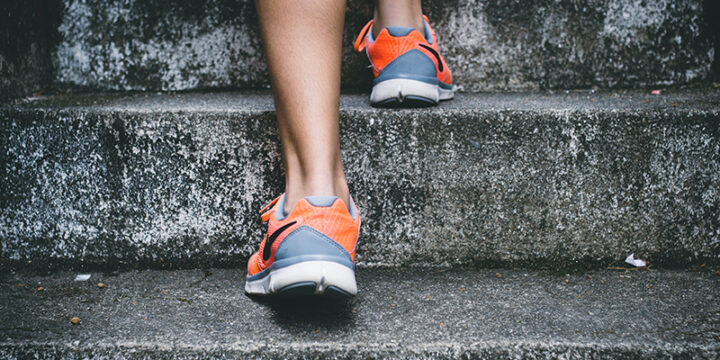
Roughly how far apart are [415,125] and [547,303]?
1.37 ft

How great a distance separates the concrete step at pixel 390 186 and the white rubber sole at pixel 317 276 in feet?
0.85

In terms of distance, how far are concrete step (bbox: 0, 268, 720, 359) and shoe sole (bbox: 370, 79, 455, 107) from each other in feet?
1.18

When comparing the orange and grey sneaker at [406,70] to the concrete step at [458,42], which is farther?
the concrete step at [458,42]

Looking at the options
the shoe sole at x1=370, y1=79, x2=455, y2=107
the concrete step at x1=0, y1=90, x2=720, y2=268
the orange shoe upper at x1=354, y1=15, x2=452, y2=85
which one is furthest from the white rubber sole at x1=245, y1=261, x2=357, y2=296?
the orange shoe upper at x1=354, y1=15, x2=452, y2=85

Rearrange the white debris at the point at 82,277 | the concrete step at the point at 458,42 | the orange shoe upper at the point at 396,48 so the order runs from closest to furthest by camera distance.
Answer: the white debris at the point at 82,277, the orange shoe upper at the point at 396,48, the concrete step at the point at 458,42

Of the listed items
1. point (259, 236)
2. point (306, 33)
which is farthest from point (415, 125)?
point (259, 236)

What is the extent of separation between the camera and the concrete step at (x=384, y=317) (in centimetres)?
71

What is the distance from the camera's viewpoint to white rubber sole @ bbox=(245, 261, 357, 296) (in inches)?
28.2

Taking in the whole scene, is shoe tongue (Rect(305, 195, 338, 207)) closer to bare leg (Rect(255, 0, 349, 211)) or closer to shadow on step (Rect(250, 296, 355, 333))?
bare leg (Rect(255, 0, 349, 211))

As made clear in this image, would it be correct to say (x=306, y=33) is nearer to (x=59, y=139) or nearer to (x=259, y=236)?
(x=259, y=236)

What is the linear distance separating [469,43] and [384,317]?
819mm

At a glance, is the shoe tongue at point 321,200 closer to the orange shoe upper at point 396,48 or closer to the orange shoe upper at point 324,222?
the orange shoe upper at point 324,222

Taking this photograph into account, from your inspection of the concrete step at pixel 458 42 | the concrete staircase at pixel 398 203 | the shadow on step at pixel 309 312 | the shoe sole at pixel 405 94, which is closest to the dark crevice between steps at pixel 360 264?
the concrete staircase at pixel 398 203

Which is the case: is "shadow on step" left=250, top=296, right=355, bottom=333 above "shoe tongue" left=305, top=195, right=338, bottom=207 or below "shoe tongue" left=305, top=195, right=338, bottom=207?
below
